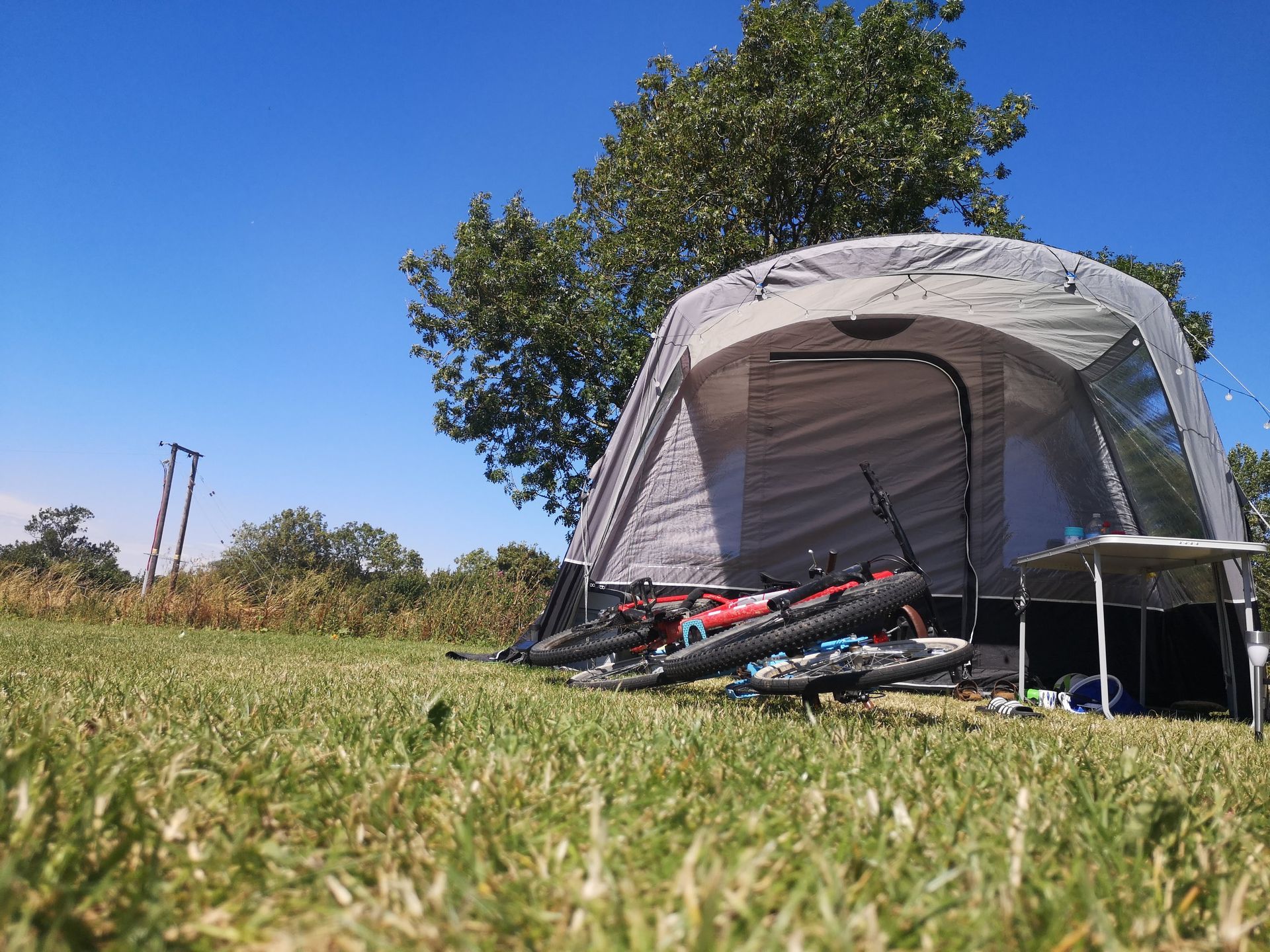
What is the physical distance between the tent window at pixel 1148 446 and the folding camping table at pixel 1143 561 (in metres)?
0.39

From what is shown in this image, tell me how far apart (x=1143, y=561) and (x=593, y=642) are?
10.2ft

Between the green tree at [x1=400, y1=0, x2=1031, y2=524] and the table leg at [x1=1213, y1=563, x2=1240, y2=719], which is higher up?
the green tree at [x1=400, y1=0, x2=1031, y2=524]

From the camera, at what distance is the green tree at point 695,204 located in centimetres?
1170

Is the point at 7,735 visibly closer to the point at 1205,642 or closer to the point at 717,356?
the point at 717,356

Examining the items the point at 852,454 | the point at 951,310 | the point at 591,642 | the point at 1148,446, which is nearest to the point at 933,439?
the point at 852,454

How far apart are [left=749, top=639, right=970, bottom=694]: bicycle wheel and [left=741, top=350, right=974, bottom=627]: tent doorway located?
3.17 metres

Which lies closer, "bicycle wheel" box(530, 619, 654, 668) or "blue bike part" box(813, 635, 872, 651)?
"blue bike part" box(813, 635, 872, 651)

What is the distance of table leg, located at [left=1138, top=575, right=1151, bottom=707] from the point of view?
5328 mm

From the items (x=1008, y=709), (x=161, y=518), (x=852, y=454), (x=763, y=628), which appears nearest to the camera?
(x=763, y=628)

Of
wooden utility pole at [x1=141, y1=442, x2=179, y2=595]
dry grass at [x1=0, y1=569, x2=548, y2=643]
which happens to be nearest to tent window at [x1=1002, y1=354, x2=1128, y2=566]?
dry grass at [x1=0, y1=569, x2=548, y2=643]

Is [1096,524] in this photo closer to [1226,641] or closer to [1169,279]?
[1226,641]

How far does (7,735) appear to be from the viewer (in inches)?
54.8

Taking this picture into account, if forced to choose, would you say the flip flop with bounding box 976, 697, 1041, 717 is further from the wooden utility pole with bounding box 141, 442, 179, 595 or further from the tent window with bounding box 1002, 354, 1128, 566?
the wooden utility pole with bounding box 141, 442, 179, 595

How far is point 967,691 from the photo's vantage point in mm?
5094
